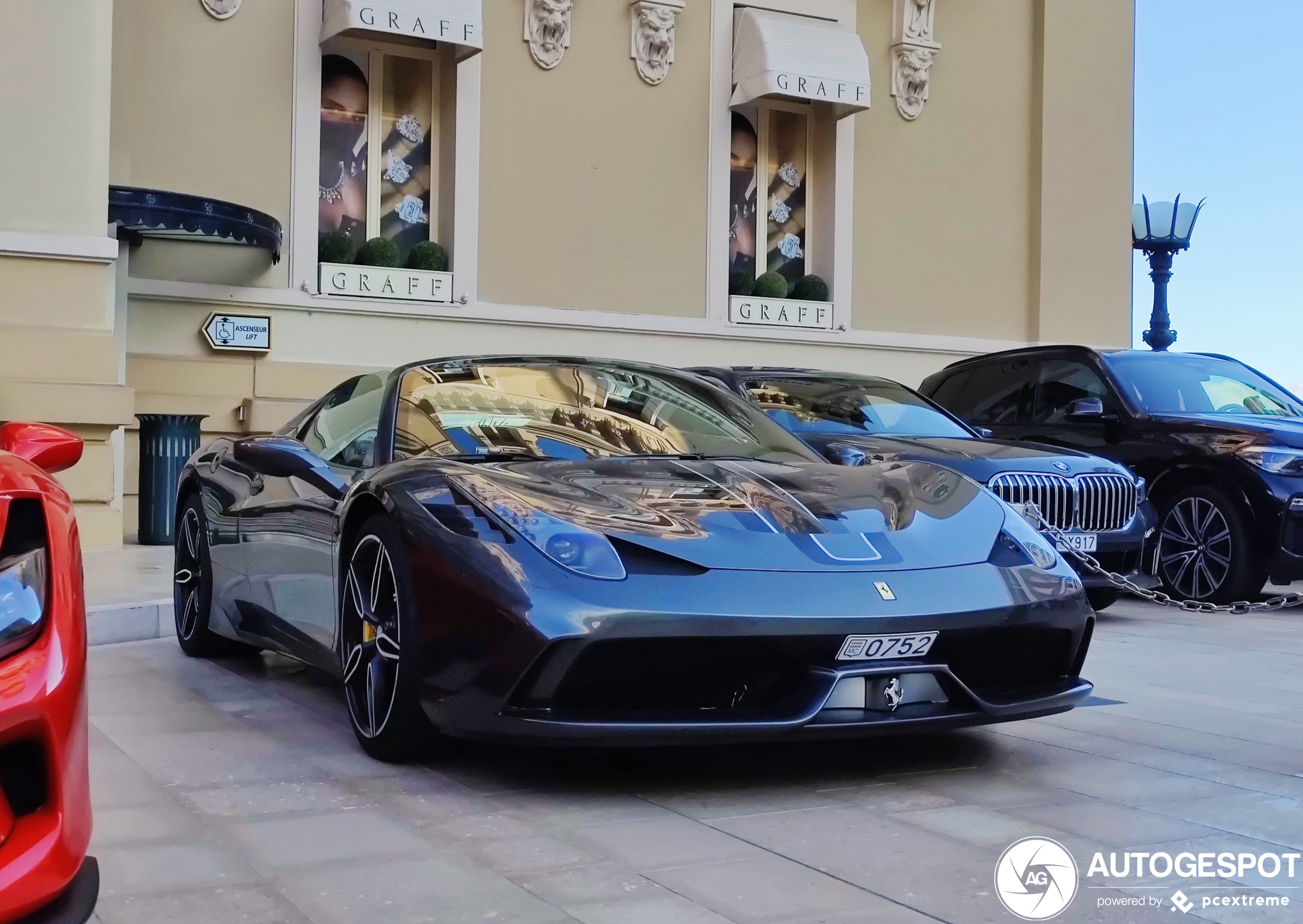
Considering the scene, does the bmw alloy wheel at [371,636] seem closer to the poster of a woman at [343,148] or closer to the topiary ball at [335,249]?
the topiary ball at [335,249]

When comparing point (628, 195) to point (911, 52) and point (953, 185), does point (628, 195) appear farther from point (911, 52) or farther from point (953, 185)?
point (953, 185)

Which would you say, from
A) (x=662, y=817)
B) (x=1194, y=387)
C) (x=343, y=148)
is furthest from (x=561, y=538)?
(x=343, y=148)

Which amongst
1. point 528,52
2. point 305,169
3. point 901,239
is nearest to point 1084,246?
point 901,239

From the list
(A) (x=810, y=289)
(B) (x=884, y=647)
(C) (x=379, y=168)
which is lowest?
(B) (x=884, y=647)

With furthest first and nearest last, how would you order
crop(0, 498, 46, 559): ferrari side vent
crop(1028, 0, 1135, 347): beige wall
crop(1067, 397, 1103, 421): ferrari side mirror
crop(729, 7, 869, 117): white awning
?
crop(1028, 0, 1135, 347): beige wall
crop(729, 7, 869, 117): white awning
crop(1067, 397, 1103, 421): ferrari side mirror
crop(0, 498, 46, 559): ferrari side vent

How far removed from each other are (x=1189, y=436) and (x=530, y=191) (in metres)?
6.57

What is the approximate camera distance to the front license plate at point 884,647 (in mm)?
3604

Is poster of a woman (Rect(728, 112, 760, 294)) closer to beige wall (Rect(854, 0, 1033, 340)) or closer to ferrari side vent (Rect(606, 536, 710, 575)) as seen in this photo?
beige wall (Rect(854, 0, 1033, 340))

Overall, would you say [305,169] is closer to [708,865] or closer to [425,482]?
[425,482]

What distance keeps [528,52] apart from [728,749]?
1008cm

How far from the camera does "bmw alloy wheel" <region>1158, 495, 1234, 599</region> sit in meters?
8.41

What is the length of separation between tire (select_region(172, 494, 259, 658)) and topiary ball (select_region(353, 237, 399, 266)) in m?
6.32

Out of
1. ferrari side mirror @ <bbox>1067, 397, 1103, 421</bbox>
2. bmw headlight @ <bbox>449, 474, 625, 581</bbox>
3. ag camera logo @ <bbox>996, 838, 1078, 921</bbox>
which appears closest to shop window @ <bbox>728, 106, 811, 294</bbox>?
ferrari side mirror @ <bbox>1067, 397, 1103, 421</bbox>

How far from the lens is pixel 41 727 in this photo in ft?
7.00
